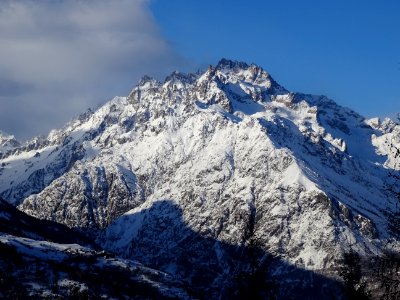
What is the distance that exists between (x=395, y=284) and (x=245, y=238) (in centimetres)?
2305

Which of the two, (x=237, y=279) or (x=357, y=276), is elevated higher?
(x=357, y=276)

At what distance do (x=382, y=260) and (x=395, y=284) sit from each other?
2.35 metres

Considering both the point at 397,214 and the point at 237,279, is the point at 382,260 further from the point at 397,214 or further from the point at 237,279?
the point at 237,279

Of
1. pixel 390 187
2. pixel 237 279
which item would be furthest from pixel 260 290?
pixel 390 187

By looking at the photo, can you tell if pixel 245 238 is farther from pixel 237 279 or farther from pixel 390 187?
pixel 390 187

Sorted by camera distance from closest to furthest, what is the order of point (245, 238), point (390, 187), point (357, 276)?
point (390, 187)
point (245, 238)
point (357, 276)

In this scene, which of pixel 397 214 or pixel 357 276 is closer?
pixel 397 214

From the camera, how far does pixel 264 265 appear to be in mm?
60094

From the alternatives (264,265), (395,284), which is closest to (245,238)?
(264,265)

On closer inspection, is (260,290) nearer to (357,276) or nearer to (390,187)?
(357,276)

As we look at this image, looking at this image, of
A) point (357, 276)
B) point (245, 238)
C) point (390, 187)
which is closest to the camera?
point (390, 187)

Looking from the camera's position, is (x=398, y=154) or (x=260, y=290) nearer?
(x=398, y=154)

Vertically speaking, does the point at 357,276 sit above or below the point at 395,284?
above

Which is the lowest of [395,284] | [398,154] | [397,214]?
[395,284]
